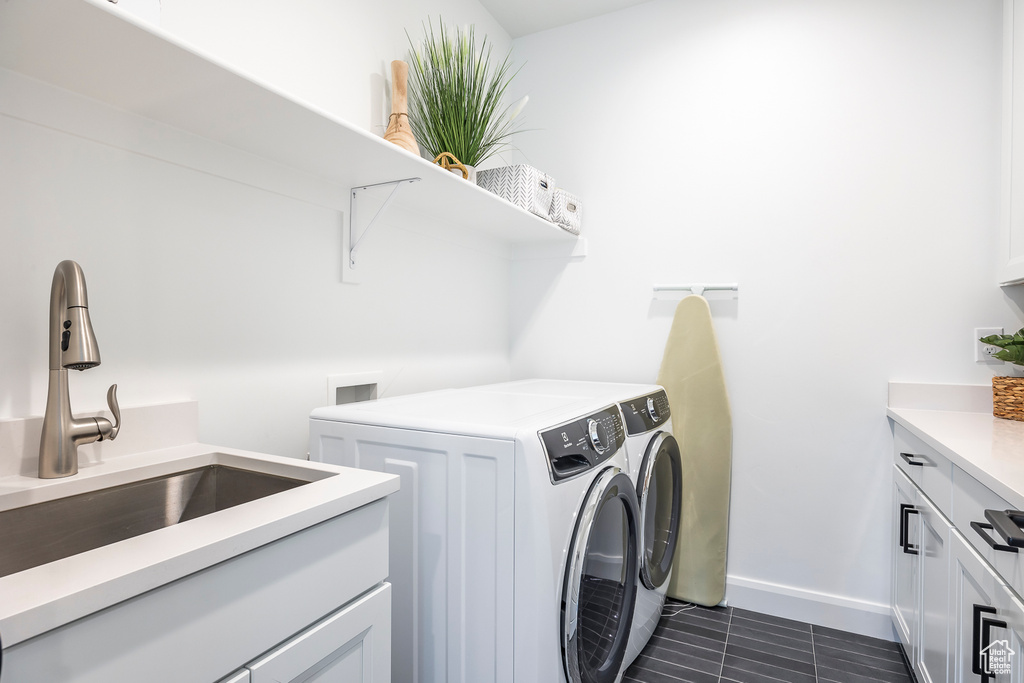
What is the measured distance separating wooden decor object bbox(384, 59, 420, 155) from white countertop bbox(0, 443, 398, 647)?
1.00 metres

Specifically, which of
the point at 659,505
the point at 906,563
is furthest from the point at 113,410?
the point at 906,563

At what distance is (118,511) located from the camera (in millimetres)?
945

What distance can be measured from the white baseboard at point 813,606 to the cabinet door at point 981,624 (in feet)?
3.00

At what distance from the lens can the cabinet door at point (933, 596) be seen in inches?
49.4

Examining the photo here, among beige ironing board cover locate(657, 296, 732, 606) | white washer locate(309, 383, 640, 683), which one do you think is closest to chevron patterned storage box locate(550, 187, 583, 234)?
beige ironing board cover locate(657, 296, 732, 606)

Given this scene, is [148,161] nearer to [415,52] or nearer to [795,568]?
[415,52]

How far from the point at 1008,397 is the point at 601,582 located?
1436mm

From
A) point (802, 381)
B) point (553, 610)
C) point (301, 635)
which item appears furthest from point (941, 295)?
point (301, 635)

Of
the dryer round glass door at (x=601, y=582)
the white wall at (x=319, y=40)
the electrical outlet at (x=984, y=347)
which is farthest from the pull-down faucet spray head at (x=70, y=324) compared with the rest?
the electrical outlet at (x=984, y=347)

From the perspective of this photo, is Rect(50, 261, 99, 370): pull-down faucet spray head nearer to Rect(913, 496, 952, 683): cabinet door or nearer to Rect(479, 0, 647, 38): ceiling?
Rect(913, 496, 952, 683): cabinet door

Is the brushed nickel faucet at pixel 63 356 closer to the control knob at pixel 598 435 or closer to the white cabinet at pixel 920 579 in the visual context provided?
the control knob at pixel 598 435

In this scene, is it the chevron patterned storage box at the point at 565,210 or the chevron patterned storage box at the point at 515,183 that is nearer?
the chevron patterned storage box at the point at 515,183

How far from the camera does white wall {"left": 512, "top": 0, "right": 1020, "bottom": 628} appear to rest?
189 cm

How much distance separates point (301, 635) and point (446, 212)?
1.52 m
